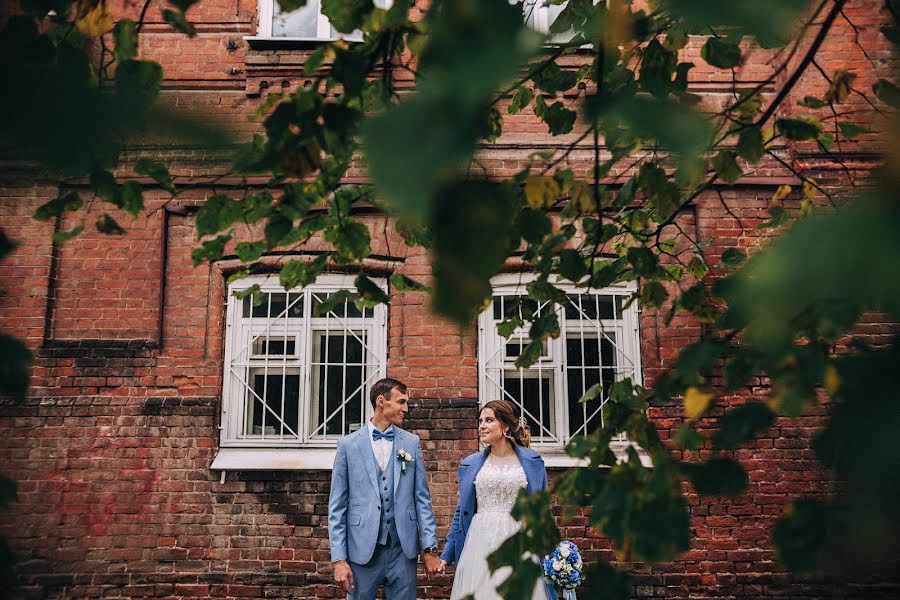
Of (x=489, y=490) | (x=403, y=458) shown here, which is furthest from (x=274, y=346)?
(x=489, y=490)

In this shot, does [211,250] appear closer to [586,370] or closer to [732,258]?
[732,258]

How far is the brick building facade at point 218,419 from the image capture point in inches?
209

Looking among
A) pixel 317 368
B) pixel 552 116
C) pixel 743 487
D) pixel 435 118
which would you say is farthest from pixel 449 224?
pixel 317 368

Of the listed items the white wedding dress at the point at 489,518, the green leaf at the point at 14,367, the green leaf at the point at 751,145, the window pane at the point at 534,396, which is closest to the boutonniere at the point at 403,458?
the white wedding dress at the point at 489,518

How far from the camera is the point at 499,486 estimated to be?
4.68m

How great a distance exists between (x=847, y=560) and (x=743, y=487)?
0.56m

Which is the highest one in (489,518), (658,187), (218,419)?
(658,187)

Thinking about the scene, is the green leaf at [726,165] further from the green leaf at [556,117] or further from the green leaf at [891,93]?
the green leaf at [891,93]

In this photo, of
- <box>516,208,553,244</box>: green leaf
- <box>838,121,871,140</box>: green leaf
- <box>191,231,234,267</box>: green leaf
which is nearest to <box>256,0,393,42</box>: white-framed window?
<box>191,231,234,267</box>: green leaf

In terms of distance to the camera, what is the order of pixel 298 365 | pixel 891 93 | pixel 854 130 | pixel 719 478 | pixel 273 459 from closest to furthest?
pixel 891 93 < pixel 854 130 < pixel 719 478 < pixel 273 459 < pixel 298 365

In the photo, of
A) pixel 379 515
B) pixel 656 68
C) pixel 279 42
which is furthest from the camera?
pixel 279 42

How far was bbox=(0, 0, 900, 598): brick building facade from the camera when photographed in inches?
209

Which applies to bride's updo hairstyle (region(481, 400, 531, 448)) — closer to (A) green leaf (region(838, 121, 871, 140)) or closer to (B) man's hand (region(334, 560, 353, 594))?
(B) man's hand (region(334, 560, 353, 594))

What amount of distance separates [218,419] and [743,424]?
5152mm
